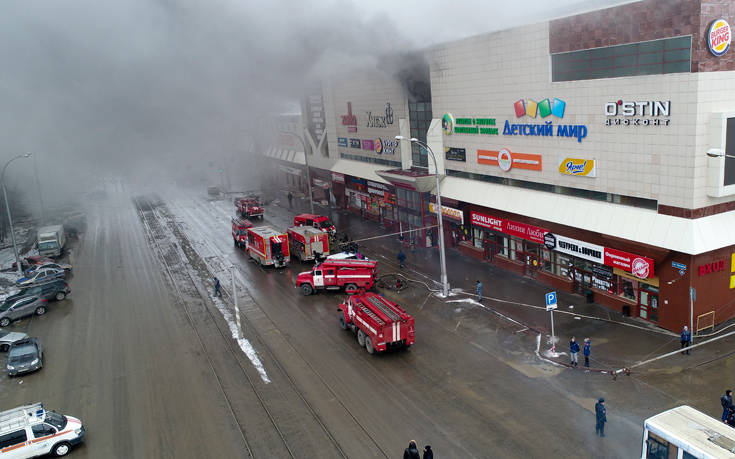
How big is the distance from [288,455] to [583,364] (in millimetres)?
10847

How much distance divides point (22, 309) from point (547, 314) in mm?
26488

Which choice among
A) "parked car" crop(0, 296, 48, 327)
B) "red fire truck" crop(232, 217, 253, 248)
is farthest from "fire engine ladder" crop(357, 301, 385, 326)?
"parked car" crop(0, 296, 48, 327)

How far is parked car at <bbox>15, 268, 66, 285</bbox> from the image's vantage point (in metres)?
32.9

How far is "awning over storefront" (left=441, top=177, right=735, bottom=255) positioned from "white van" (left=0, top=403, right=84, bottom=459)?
813 inches

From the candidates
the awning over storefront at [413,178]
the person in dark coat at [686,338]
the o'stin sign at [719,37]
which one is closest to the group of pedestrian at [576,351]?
the person in dark coat at [686,338]

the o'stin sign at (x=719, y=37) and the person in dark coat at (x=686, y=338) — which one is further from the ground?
the o'stin sign at (x=719, y=37)

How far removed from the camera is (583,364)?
19516 mm

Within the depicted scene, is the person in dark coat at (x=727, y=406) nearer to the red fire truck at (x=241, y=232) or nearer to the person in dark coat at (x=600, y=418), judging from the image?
the person in dark coat at (x=600, y=418)

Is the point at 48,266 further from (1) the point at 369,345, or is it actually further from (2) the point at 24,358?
(1) the point at 369,345

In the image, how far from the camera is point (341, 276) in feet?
95.3

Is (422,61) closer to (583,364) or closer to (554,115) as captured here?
(554,115)

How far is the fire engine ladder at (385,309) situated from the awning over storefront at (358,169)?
2063cm

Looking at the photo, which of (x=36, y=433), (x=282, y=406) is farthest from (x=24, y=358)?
(x=282, y=406)

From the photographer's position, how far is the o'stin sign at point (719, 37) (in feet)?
62.2
